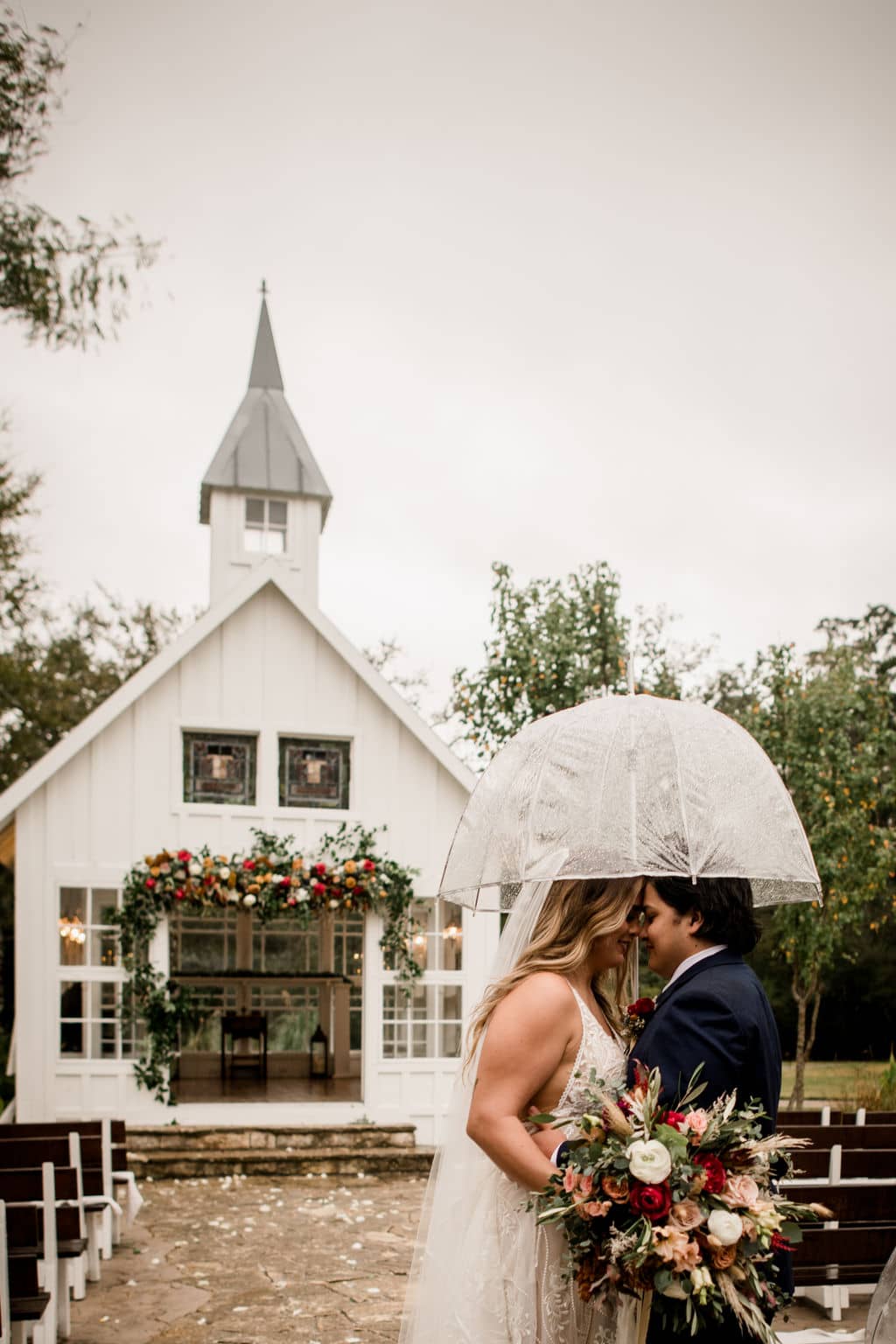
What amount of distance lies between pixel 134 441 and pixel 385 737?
1184 centimetres

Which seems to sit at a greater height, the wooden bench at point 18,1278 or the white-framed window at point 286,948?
the wooden bench at point 18,1278

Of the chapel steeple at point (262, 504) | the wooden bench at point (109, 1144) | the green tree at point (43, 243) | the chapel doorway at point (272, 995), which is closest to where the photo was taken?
the green tree at point (43, 243)

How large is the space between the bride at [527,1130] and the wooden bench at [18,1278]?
2166mm

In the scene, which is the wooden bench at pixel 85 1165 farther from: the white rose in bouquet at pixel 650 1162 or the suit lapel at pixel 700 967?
the white rose in bouquet at pixel 650 1162

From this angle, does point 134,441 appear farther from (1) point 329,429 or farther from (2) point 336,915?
(2) point 336,915

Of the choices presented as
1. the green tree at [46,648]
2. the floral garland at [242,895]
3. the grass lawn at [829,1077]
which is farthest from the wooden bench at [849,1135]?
the green tree at [46,648]

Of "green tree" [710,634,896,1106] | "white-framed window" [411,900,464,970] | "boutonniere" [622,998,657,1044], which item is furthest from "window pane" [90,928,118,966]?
"boutonniere" [622,998,657,1044]

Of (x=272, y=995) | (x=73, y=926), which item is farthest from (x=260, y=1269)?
(x=272, y=995)

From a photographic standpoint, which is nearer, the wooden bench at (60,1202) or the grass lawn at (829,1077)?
the wooden bench at (60,1202)

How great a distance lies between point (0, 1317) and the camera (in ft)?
14.9

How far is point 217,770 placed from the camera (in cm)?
1341

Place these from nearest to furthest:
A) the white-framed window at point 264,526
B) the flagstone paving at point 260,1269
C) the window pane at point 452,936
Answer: the flagstone paving at point 260,1269 < the window pane at point 452,936 < the white-framed window at point 264,526

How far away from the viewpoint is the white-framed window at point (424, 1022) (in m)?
13.4

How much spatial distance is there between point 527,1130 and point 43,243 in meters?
6.37
